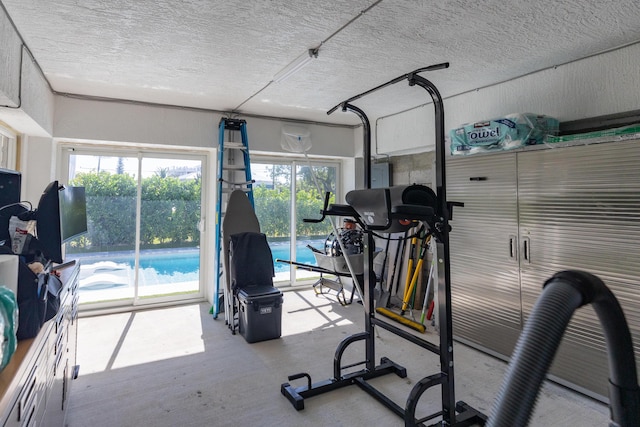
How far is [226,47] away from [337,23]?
0.91 meters

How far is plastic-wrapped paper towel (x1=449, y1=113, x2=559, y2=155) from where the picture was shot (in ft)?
9.13

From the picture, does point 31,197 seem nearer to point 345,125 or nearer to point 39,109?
point 39,109

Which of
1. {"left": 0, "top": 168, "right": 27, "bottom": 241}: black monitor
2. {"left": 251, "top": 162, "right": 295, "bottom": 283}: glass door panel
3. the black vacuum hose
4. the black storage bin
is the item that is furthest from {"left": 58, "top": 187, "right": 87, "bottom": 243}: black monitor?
{"left": 251, "top": 162, "right": 295, "bottom": 283}: glass door panel

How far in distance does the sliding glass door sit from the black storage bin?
1575 millimetres

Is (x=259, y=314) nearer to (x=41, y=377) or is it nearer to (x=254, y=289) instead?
(x=254, y=289)

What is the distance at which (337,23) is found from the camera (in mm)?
2301

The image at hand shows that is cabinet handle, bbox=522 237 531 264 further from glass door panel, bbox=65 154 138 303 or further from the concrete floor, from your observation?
glass door panel, bbox=65 154 138 303

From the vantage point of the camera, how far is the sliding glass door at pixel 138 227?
165 inches

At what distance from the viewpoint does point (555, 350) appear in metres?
0.70

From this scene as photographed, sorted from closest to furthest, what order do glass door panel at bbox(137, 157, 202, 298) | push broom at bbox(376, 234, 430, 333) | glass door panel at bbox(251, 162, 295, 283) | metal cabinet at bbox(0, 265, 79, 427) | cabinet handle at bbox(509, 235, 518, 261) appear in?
metal cabinet at bbox(0, 265, 79, 427) < cabinet handle at bbox(509, 235, 518, 261) < push broom at bbox(376, 234, 430, 333) < glass door panel at bbox(137, 157, 202, 298) < glass door panel at bbox(251, 162, 295, 283)

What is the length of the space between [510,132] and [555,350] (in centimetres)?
259

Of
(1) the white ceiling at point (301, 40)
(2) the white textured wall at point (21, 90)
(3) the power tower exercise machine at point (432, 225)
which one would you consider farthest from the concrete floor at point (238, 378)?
(1) the white ceiling at point (301, 40)

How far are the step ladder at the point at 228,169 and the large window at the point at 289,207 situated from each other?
0.59 m

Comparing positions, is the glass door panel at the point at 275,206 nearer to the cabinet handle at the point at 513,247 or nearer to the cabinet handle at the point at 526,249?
the cabinet handle at the point at 513,247
